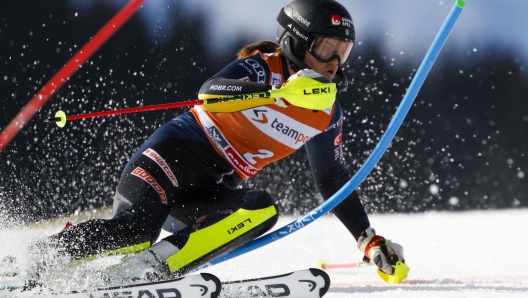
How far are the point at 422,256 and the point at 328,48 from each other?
194 centimetres

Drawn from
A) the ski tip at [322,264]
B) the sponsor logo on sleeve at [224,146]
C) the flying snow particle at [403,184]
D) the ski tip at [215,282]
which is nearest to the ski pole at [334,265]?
the ski tip at [322,264]

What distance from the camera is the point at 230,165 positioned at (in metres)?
2.81

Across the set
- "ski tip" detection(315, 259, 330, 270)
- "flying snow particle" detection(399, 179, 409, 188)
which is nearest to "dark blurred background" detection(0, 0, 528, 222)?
"flying snow particle" detection(399, 179, 409, 188)

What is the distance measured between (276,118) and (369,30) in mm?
5500

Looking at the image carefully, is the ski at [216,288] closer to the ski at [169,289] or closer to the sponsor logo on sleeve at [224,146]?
the ski at [169,289]

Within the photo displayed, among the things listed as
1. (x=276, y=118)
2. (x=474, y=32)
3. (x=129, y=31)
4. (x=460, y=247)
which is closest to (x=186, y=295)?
(x=276, y=118)

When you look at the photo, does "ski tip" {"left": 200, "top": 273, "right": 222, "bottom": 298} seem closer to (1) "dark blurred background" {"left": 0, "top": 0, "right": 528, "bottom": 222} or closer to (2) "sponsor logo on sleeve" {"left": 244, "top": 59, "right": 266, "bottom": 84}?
(2) "sponsor logo on sleeve" {"left": 244, "top": 59, "right": 266, "bottom": 84}

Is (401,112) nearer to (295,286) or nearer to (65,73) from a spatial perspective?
(295,286)

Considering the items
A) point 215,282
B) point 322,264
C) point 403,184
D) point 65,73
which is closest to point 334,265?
point 322,264

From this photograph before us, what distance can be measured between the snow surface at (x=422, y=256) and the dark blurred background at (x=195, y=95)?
2.96 ft

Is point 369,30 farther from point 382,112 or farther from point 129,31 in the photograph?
point 129,31

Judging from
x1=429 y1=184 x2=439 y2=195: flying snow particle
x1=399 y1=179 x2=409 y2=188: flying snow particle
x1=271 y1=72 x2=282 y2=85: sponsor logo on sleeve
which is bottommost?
x1=429 y1=184 x2=439 y2=195: flying snow particle

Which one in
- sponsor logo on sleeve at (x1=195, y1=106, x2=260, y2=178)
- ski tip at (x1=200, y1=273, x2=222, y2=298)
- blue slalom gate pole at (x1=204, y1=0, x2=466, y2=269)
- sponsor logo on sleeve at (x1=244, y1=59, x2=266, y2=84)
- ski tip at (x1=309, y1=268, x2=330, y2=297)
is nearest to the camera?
ski tip at (x1=200, y1=273, x2=222, y2=298)

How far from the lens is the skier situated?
2334 mm
